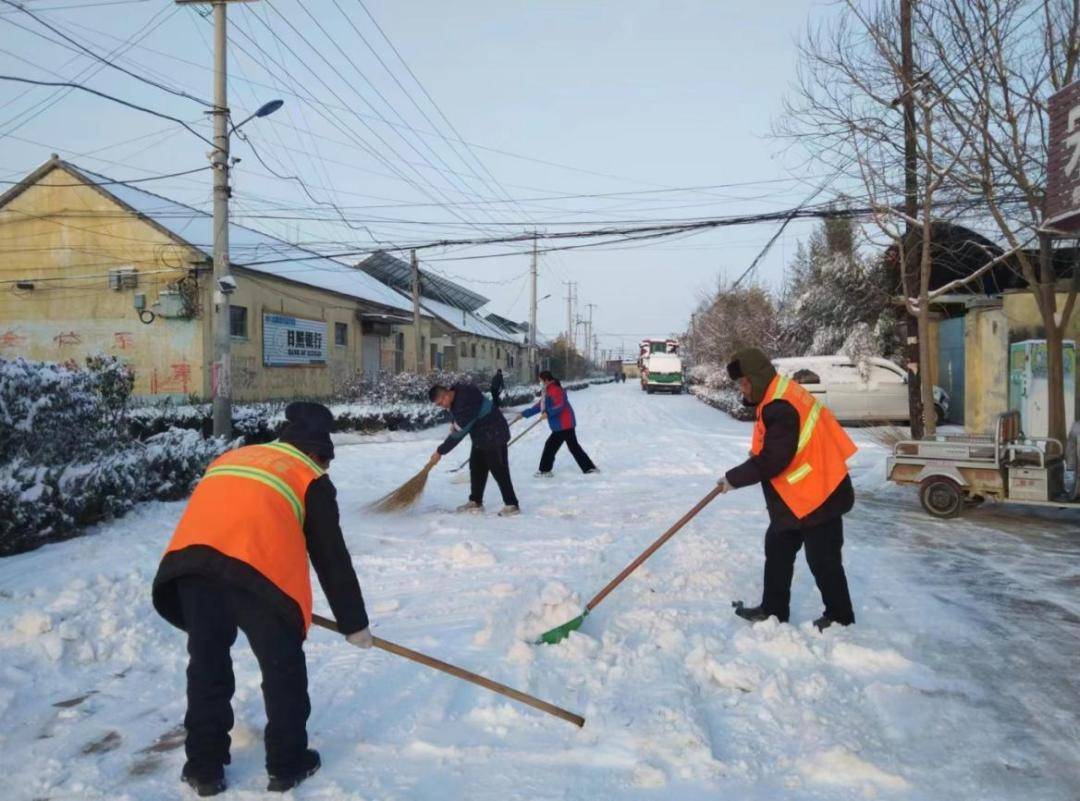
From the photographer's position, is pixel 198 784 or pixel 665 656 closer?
pixel 198 784

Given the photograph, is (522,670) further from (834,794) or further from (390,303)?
(390,303)

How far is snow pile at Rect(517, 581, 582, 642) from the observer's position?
4102 mm

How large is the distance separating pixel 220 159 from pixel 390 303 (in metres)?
19.0

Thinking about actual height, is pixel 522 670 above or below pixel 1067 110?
below

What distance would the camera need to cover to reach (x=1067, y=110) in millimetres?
7340

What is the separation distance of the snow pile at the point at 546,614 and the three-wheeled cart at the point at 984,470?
15.5 ft

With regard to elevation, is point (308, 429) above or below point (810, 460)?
above

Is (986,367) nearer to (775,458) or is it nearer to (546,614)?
(775,458)

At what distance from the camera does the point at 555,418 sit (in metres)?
10.2

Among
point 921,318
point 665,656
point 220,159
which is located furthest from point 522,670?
point 220,159

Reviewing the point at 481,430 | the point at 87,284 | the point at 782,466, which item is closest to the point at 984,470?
the point at 782,466

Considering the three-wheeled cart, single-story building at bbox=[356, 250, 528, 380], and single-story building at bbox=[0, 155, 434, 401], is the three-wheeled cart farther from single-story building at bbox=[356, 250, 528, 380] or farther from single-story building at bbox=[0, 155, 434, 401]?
single-story building at bbox=[356, 250, 528, 380]

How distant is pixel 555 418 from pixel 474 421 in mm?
2891

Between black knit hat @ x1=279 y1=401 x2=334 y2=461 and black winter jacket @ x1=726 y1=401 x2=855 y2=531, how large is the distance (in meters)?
2.23
